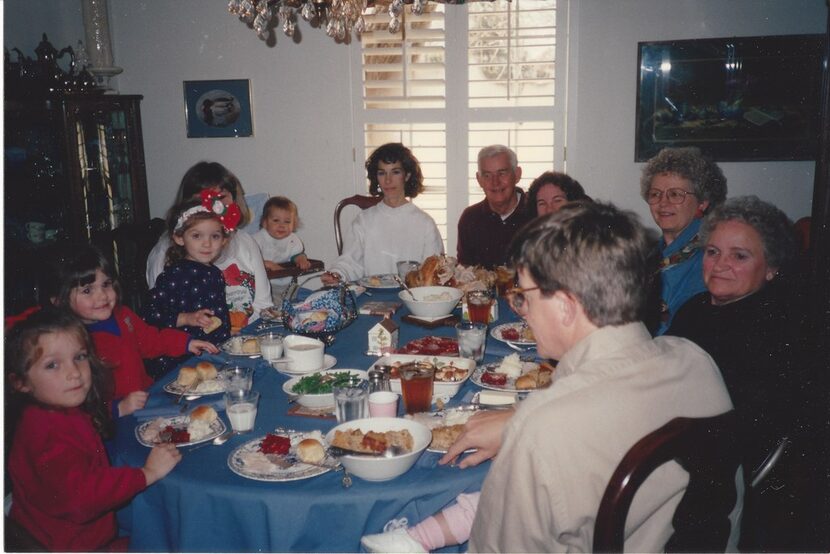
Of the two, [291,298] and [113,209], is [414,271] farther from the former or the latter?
[113,209]

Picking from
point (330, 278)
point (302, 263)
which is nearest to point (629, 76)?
point (302, 263)

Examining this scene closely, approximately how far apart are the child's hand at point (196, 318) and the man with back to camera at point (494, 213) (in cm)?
180

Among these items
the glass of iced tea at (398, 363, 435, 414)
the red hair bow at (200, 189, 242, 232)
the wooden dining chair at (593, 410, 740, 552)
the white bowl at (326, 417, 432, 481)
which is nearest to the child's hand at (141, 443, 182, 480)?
the white bowl at (326, 417, 432, 481)

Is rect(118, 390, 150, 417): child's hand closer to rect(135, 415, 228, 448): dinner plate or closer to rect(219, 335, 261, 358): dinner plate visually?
rect(135, 415, 228, 448): dinner plate

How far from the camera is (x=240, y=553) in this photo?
140 centimetres

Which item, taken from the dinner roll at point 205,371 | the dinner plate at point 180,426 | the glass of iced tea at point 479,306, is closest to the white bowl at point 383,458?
the dinner plate at point 180,426

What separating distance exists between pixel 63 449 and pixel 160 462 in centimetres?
25

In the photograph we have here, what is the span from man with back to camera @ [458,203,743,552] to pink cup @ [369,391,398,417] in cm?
49

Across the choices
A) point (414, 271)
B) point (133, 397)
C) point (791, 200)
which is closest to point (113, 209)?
Result: point (414, 271)

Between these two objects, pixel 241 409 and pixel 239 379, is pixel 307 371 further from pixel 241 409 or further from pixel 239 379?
pixel 241 409

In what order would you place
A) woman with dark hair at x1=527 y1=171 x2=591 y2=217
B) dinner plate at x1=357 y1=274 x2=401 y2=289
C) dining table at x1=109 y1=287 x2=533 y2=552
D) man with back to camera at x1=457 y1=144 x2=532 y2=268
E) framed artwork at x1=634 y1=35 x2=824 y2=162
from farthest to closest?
framed artwork at x1=634 y1=35 x2=824 y2=162 < man with back to camera at x1=457 y1=144 x2=532 y2=268 < woman with dark hair at x1=527 y1=171 x2=591 y2=217 < dinner plate at x1=357 y1=274 x2=401 y2=289 < dining table at x1=109 y1=287 x2=533 y2=552

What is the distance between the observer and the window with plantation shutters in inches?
177

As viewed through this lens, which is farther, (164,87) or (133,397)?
(164,87)

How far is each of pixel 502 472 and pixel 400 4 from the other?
2.19m
